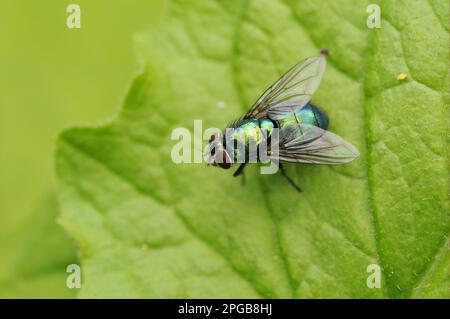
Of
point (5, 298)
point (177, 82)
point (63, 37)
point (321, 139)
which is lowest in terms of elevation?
point (5, 298)

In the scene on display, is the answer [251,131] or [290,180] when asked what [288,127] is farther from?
[290,180]

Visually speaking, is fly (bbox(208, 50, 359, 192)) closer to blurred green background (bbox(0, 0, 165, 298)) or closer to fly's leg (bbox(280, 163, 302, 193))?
fly's leg (bbox(280, 163, 302, 193))

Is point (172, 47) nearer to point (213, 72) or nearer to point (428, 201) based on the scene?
point (213, 72)

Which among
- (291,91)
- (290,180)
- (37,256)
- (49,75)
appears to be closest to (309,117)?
(291,91)

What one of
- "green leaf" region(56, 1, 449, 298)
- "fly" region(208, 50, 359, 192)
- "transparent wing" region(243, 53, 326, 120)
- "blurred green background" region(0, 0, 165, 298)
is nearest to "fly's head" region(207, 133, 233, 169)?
"fly" region(208, 50, 359, 192)

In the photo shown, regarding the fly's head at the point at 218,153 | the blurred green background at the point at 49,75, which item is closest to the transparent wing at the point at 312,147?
the fly's head at the point at 218,153

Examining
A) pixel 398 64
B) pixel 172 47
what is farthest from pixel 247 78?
pixel 398 64
